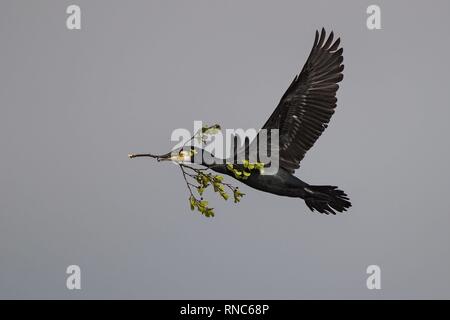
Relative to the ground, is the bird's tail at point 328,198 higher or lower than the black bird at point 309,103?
lower

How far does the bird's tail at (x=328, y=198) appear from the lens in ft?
42.1

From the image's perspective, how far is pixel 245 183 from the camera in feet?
41.4

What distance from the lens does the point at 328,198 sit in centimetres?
1285

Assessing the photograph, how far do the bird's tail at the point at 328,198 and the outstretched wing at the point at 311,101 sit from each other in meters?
0.86

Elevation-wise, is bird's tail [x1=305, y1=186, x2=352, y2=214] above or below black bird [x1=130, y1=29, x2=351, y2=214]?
below

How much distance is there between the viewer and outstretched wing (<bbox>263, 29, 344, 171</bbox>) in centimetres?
1351

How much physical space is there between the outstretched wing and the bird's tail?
0.86 m

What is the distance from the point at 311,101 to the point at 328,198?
7.07 ft

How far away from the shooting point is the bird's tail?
1284cm

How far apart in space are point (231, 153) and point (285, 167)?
4.26 ft

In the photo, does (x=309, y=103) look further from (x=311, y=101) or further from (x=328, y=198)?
(x=328, y=198)

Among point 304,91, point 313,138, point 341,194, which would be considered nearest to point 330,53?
point 304,91

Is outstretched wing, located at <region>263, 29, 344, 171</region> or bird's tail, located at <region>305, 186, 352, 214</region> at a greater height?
outstretched wing, located at <region>263, 29, 344, 171</region>

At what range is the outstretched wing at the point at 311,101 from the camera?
13.5 meters
